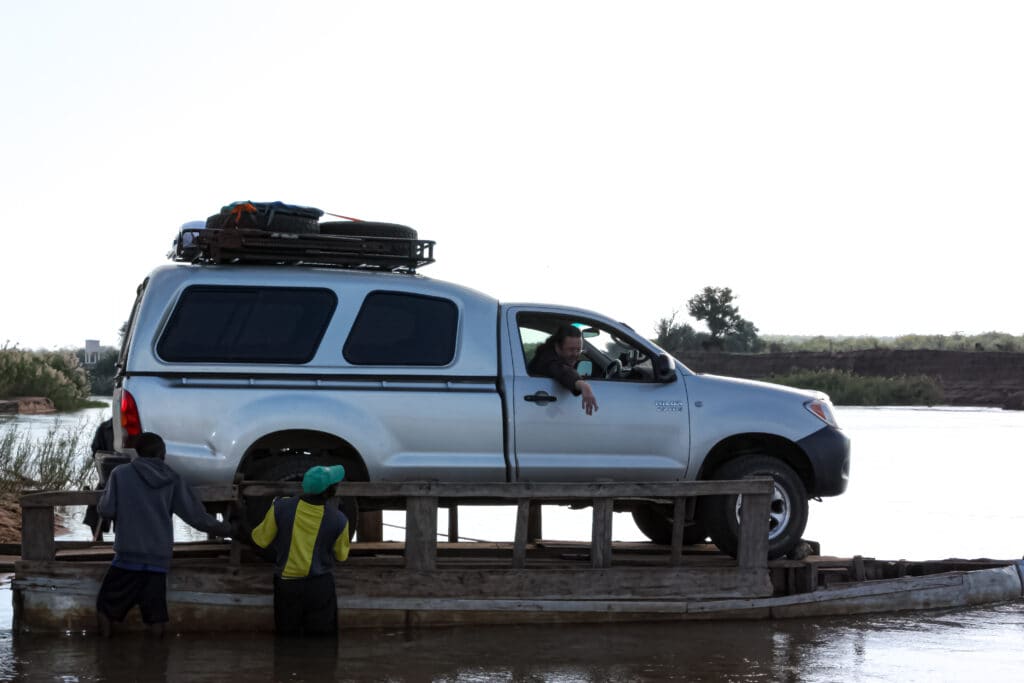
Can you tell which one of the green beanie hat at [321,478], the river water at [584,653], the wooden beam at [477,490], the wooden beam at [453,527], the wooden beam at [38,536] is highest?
the green beanie hat at [321,478]

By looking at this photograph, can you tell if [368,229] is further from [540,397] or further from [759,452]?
[759,452]

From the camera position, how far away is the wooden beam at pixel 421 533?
9352mm

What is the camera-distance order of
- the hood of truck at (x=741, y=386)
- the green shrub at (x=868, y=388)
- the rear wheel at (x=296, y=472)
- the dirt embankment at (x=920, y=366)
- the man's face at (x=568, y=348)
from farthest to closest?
the dirt embankment at (x=920, y=366) → the green shrub at (x=868, y=388) → the hood of truck at (x=741, y=386) → the man's face at (x=568, y=348) → the rear wheel at (x=296, y=472)

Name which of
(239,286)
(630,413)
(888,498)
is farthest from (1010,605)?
(888,498)

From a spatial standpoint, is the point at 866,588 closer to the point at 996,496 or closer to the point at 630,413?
the point at 630,413

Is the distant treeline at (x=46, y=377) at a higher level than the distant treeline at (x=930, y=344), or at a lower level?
lower

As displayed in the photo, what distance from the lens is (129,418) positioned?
9.18 metres

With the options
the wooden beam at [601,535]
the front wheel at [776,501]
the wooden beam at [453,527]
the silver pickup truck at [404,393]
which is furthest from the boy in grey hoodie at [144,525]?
the front wheel at [776,501]

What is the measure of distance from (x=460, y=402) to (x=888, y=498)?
496 inches

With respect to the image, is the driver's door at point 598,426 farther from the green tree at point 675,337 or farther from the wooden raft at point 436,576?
the green tree at point 675,337

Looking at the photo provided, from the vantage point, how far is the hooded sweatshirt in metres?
8.79

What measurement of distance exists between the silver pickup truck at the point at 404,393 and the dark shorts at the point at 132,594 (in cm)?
78

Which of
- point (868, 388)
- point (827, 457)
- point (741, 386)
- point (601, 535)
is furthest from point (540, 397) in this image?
point (868, 388)

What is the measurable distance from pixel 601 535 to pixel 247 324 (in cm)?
283
